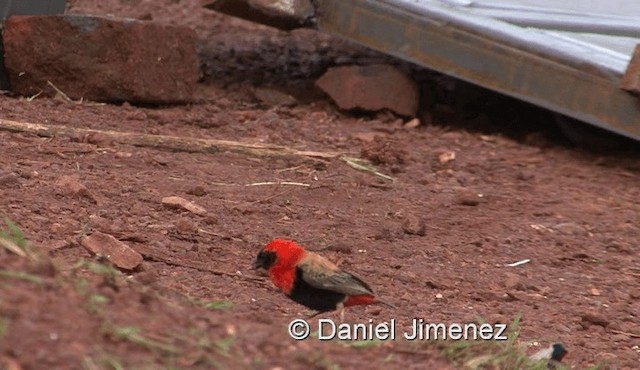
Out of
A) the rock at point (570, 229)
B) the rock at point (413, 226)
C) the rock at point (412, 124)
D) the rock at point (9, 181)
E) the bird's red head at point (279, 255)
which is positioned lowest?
the rock at point (412, 124)

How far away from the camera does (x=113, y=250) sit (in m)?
4.14

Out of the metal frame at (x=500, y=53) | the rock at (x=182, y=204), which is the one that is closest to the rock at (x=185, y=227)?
the rock at (x=182, y=204)

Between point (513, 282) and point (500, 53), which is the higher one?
point (500, 53)

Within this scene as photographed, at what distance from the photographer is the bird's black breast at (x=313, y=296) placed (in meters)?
3.76

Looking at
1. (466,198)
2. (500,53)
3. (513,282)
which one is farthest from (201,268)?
(500,53)

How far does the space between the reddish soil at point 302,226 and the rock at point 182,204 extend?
0.04 metres

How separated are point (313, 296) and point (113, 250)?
76cm

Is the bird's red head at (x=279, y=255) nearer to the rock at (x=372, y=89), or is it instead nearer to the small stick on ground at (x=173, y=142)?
the small stick on ground at (x=173, y=142)

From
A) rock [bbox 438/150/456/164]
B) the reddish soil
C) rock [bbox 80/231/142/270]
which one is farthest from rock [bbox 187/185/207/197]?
rock [bbox 438/150/456/164]

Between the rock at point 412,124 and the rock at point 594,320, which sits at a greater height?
the rock at point 594,320

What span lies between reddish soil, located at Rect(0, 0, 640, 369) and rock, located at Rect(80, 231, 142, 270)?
0.07 metres

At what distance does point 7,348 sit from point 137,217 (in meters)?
2.36

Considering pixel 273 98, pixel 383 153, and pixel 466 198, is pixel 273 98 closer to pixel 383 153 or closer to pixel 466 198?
pixel 383 153

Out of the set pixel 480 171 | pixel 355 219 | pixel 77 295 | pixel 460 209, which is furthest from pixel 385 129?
pixel 77 295
